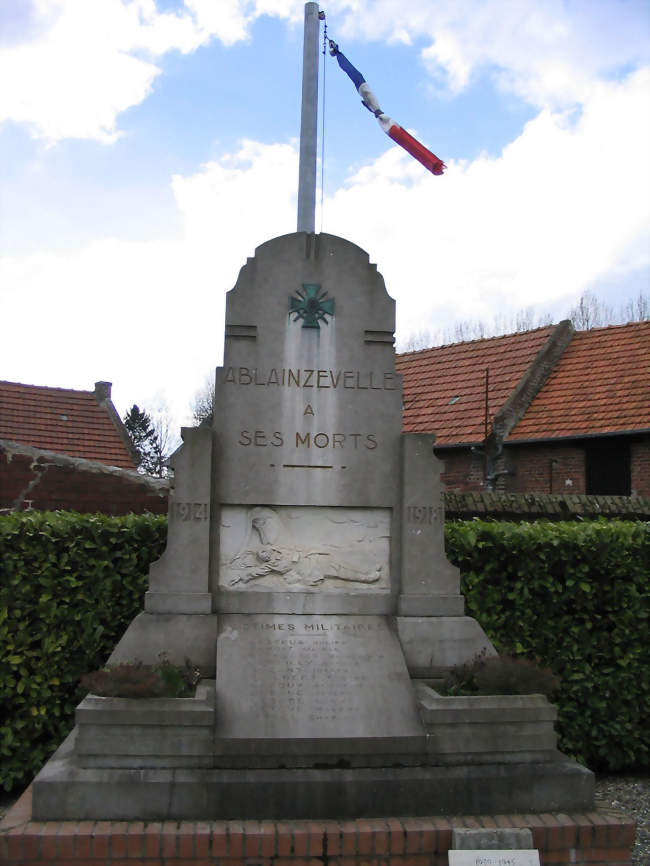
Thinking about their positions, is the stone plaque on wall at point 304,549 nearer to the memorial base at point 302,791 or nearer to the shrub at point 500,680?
the shrub at point 500,680

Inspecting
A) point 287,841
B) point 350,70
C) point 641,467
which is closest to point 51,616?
point 287,841

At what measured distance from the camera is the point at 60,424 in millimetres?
19594

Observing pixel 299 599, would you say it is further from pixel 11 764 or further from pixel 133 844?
pixel 11 764

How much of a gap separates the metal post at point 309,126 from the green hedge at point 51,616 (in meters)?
3.42

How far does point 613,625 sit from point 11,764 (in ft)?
16.1

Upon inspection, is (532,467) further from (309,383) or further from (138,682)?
(138,682)

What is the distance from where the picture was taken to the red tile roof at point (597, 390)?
53.2 ft

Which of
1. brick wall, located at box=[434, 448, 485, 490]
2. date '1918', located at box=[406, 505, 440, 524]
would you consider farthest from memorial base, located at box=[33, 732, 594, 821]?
brick wall, located at box=[434, 448, 485, 490]

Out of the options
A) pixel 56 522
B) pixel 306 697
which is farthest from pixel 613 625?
pixel 56 522

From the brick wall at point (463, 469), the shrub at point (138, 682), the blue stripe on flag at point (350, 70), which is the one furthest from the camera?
the brick wall at point (463, 469)

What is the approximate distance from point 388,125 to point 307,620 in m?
6.62

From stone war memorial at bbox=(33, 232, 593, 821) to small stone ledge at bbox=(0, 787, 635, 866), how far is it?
0.37 ft

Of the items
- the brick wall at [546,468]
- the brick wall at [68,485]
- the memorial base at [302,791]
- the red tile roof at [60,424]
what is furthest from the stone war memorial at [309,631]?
the red tile roof at [60,424]

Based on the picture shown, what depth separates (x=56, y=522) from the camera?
6.26m
